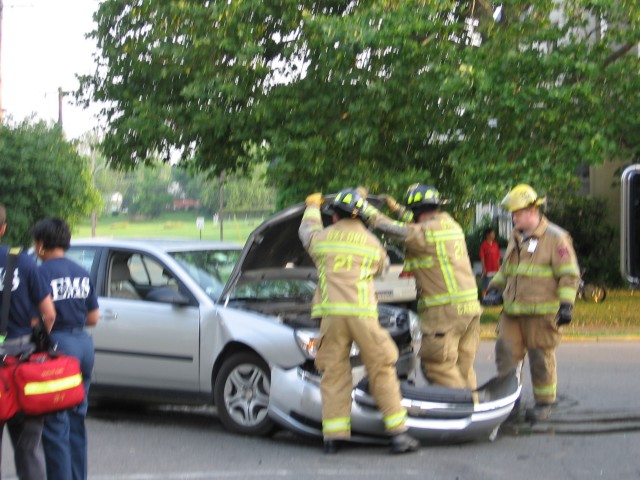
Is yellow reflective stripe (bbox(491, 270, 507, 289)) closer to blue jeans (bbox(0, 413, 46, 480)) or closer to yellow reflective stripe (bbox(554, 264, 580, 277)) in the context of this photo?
yellow reflective stripe (bbox(554, 264, 580, 277))

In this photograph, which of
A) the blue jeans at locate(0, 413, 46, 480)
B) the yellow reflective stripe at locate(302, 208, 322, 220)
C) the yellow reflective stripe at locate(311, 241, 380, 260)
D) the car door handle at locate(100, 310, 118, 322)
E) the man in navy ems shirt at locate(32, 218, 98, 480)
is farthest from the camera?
the car door handle at locate(100, 310, 118, 322)

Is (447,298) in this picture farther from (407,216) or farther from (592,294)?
(592,294)

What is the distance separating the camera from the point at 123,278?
866cm

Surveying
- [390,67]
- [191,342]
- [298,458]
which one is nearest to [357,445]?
[298,458]

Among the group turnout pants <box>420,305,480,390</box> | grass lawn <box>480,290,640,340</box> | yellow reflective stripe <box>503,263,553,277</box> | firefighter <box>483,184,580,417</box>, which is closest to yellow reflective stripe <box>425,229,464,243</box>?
turnout pants <box>420,305,480,390</box>

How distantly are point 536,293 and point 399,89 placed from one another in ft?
28.2

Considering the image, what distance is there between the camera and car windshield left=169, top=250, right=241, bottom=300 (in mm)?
8211

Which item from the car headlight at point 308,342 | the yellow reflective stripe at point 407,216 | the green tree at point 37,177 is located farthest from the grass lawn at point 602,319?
the green tree at point 37,177

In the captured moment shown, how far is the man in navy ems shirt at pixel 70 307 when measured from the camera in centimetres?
565

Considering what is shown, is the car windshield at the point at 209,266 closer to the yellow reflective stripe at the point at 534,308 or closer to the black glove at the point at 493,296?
the black glove at the point at 493,296

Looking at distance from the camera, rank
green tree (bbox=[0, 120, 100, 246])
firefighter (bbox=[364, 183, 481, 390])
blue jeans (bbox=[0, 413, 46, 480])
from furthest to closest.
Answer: green tree (bbox=[0, 120, 100, 246]) < firefighter (bbox=[364, 183, 481, 390]) < blue jeans (bbox=[0, 413, 46, 480])

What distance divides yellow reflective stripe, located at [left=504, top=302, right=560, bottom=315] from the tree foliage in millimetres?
7555

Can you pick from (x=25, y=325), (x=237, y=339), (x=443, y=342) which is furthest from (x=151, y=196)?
(x=25, y=325)

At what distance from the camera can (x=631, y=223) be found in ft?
18.2
